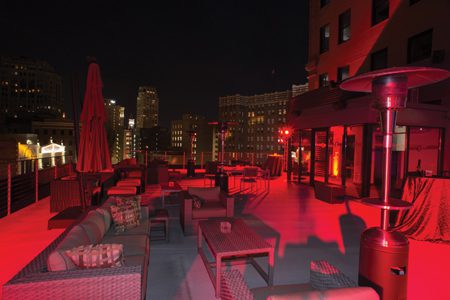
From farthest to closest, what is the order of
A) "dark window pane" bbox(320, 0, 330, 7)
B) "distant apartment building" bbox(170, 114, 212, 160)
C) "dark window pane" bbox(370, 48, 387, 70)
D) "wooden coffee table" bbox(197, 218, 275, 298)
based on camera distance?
"distant apartment building" bbox(170, 114, 212, 160) < "dark window pane" bbox(320, 0, 330, 7) < "dark window pane" bbox(370, 48, 387, 70) < "wooden coffee table" bbox(197, 218, 275, 298)

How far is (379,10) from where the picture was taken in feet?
36.0

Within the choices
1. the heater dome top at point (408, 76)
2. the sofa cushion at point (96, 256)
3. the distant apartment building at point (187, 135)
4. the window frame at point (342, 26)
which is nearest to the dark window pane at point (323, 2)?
the window frame at point (342, 26)

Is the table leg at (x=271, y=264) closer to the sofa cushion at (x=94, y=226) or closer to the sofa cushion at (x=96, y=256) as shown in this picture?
the sofa cushion at (x=96, y=256)

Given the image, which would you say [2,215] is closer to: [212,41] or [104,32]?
[104,32]

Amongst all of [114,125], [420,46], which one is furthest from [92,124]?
[114,125]

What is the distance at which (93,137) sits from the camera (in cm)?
539

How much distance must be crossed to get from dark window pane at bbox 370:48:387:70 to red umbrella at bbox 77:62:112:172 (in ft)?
33.9

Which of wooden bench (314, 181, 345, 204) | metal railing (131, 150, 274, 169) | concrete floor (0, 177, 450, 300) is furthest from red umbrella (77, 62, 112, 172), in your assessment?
metal railing (131, 150, 274, 169)

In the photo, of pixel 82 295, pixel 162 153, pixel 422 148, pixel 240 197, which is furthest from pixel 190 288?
pixel 162 153

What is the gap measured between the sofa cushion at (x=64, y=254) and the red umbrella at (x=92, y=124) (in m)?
2.88

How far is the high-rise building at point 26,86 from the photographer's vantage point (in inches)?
3629

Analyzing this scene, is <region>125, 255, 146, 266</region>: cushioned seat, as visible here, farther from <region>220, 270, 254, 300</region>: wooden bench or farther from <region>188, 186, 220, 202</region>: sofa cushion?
<region>188, 186, 220, 202</region>: sofa cushion

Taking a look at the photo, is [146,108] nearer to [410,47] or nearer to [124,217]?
[410,47]

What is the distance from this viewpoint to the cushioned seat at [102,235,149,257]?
3.19 metres
